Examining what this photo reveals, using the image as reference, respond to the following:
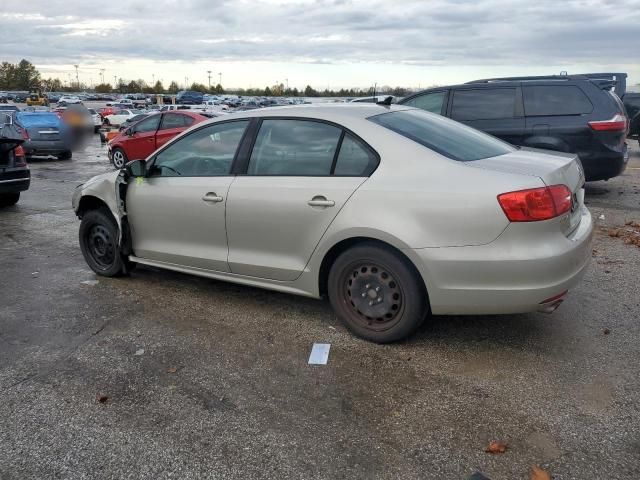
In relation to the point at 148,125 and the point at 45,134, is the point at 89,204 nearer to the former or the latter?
the point at 148,125

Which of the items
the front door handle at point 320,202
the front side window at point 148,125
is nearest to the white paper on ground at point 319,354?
the front door handle at point 320,202

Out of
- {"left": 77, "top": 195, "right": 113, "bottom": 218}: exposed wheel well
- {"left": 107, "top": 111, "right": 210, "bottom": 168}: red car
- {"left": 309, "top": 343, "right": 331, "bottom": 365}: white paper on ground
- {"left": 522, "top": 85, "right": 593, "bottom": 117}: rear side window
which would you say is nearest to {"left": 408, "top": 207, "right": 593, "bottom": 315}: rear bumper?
{"left": 309, "top": 343, "right": 331, "bottom": 365}: white paper on ground

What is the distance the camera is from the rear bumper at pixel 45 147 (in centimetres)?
1680

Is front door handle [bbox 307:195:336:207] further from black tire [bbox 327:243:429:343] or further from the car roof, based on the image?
the car roof

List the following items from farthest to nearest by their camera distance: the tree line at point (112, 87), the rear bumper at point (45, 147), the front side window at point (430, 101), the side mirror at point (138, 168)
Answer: the tree line at point (112, 87)
the rear bumper at point (45, 147)
the front side window at point (430, 101)
the side mirror at point (138, 168)

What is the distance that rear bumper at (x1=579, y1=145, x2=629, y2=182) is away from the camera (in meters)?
8.31

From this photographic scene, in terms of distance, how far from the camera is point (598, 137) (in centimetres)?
823

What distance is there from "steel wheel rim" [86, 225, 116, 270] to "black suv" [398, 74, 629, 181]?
5.96 meters

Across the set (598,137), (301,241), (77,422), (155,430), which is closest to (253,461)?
(155,430)

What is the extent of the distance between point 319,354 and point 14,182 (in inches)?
283

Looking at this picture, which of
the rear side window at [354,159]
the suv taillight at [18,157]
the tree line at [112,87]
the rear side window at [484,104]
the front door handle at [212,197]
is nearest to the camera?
the rear side window at [354,159]

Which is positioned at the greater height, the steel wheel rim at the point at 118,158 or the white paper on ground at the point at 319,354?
the steel wheel rim at the point at 118,158

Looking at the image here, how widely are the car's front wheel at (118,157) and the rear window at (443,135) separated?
12.4 metres

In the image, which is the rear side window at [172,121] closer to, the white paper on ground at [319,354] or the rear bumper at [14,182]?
the rear bumper at [14,182]
